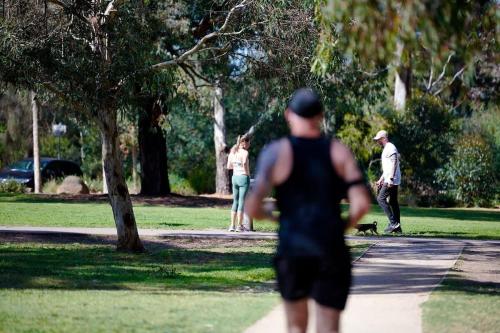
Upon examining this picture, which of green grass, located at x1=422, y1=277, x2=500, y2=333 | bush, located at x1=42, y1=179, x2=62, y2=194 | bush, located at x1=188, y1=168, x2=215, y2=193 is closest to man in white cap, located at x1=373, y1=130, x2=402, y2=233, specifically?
green grass, located at x1=422, y1=277, x2=500, y2=333

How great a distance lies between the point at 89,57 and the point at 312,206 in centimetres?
983

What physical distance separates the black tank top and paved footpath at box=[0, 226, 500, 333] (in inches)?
98.8

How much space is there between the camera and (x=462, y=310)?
32.6 feet

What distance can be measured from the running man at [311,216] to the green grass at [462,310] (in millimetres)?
2808

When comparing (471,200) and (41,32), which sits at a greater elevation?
(41,32)

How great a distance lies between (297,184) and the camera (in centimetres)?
634

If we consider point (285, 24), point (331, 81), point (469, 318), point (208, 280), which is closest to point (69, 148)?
point (331, 81)

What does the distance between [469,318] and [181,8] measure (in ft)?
66.9

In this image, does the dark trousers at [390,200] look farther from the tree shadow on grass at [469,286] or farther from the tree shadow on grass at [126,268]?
the tree shadow on grass at [469,286]

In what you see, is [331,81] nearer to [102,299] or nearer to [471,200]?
[471,200]

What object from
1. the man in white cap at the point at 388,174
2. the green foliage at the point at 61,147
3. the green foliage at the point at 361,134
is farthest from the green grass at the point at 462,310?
the green foliage at the point at 61,147

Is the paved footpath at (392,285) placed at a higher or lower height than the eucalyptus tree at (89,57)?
lower

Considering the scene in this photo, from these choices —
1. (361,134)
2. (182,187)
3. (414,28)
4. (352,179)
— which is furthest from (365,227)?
(182,187)

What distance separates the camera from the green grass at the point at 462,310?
906cm
